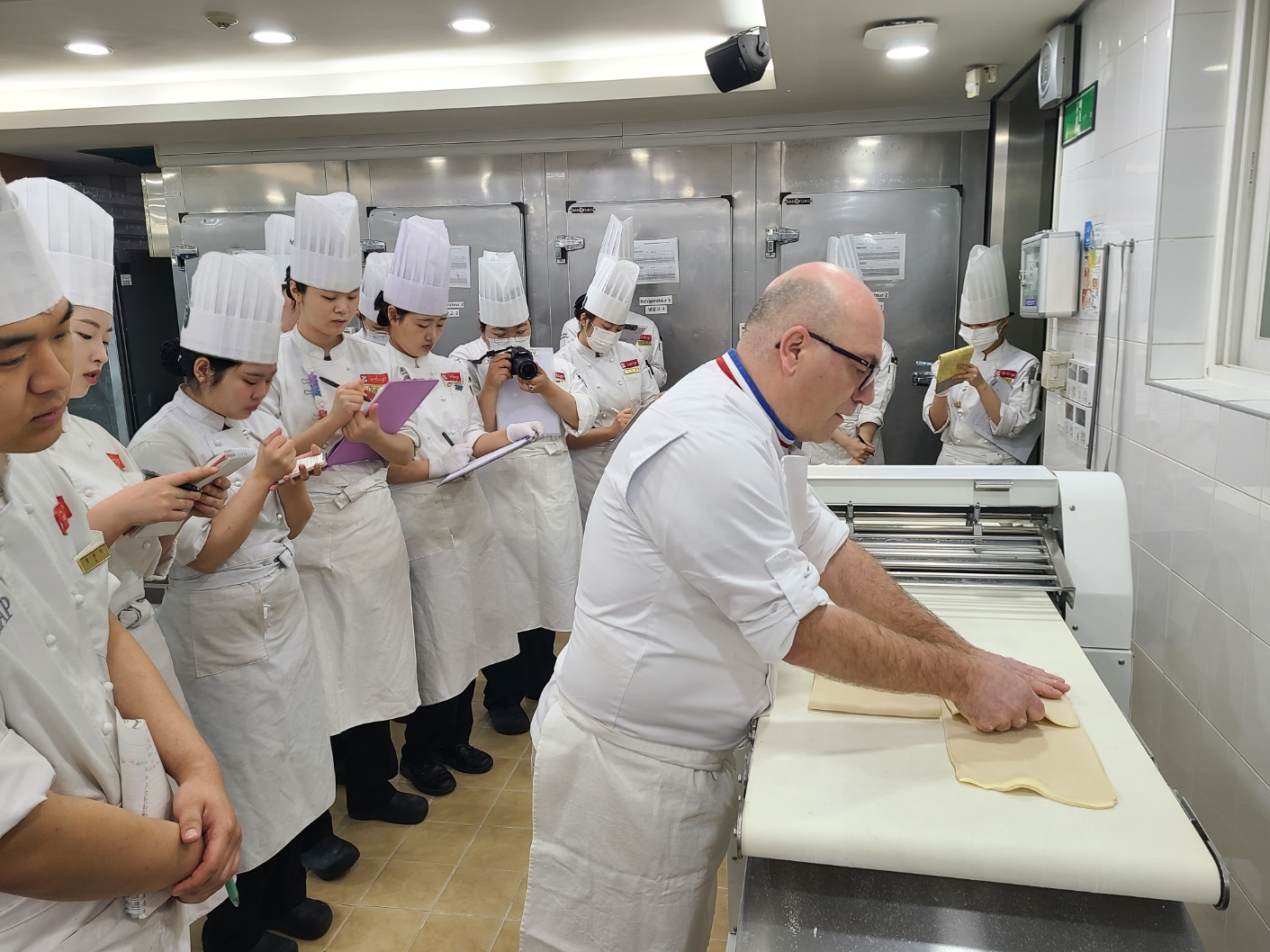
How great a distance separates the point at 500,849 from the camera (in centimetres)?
261

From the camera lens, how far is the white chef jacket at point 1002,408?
3426 millimetres

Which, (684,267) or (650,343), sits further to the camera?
(684,267)

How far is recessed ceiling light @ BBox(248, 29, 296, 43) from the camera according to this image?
3.63 meters

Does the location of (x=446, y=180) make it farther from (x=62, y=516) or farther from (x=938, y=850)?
(x=938, y=850)

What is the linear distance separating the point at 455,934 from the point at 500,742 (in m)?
1.05

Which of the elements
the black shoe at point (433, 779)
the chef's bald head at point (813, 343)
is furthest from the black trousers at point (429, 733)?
the chef's bald head at point (813, 343)

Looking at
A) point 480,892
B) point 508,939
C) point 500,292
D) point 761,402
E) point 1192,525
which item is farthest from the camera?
point 500,292

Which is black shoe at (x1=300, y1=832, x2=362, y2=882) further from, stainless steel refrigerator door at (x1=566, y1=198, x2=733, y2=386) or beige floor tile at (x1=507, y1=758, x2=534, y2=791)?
stainless steel refrigerator door at (x1=566, y1=198, x2=733, y2=386)

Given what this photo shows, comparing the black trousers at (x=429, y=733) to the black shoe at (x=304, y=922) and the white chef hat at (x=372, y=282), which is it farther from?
the white chef hat at (x=372, y=282)

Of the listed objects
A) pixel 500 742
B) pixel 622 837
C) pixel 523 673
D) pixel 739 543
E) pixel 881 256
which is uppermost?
pixel 881 256

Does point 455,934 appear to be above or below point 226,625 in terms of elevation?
below

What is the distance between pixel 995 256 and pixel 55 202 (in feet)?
10.1

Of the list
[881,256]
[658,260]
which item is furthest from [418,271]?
[881,256]

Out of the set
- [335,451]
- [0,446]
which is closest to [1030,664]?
[0,446]
